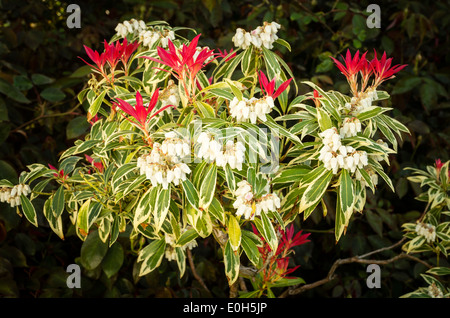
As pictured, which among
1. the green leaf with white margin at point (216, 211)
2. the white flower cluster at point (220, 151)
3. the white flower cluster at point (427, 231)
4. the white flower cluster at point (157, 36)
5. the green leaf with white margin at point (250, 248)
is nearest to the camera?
the white flower cluster at point (220, 151)

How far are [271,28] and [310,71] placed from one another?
0.97m

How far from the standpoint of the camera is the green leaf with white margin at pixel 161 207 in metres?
0.93

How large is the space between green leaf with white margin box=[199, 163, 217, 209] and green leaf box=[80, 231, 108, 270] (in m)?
0.67

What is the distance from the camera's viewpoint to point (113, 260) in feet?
4.94

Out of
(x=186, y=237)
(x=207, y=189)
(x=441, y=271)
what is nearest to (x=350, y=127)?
(x=207, y=189)

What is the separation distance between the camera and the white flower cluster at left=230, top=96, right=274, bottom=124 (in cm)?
89

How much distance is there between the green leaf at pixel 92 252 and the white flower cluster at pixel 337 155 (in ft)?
2.70

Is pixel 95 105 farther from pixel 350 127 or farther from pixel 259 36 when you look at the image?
pixel 350 127

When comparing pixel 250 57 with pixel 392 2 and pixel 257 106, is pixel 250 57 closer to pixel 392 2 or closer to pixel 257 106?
pixel 257 106

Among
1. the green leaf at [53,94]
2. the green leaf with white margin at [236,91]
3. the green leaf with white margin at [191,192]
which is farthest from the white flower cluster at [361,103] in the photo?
the green leaf at [53,94]

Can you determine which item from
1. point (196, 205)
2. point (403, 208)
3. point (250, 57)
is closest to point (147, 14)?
point (250, 57)

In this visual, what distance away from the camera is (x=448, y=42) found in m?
2.08

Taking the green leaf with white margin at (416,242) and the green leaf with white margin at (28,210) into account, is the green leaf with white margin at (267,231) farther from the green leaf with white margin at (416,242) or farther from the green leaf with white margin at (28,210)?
the green leaf with white margin at (416,242)

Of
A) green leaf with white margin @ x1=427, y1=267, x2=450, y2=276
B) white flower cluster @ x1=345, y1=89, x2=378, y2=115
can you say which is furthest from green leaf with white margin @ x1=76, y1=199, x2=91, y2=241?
green leaf with white margin @ x1=427, y1=267, x2=450, y2=276
